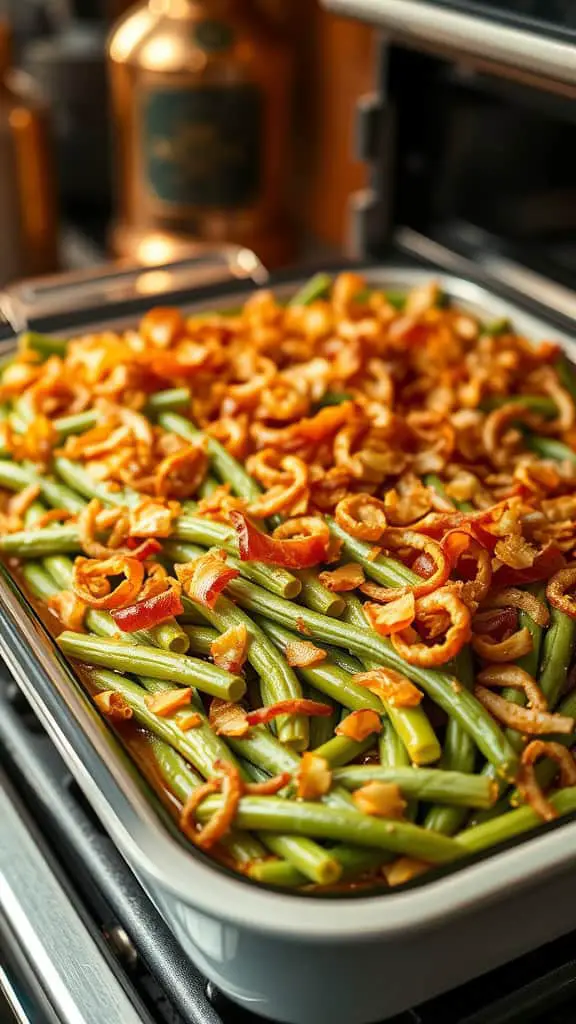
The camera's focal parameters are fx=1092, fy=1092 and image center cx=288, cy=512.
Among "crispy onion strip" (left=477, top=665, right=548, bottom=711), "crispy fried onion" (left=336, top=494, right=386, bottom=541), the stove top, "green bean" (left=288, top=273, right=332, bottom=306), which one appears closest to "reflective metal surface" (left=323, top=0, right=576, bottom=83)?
"green bean" (left=288, top=273, right=332, bottom=306)

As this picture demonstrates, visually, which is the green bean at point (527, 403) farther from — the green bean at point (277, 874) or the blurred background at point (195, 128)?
the blurred background at point (195, 128)

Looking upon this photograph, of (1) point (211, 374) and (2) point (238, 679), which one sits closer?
(2) point (238, 679)

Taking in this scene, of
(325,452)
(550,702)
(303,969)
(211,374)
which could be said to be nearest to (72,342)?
(211,374)

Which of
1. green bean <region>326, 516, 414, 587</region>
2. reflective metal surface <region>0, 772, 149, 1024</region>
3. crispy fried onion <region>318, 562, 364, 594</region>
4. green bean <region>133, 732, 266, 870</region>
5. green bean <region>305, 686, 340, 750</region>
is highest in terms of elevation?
green bean <region>326, 516, 414, 587</region>

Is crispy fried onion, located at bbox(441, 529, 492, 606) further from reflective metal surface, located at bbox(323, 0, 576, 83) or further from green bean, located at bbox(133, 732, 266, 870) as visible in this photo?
reflective metal surface, located at bbox(323, 0, 576, 83)

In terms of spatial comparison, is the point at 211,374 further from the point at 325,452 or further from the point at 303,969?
the point at 303,969

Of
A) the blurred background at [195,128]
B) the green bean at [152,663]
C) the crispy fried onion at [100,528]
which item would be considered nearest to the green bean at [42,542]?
the crispy fried onion at [100,528]
